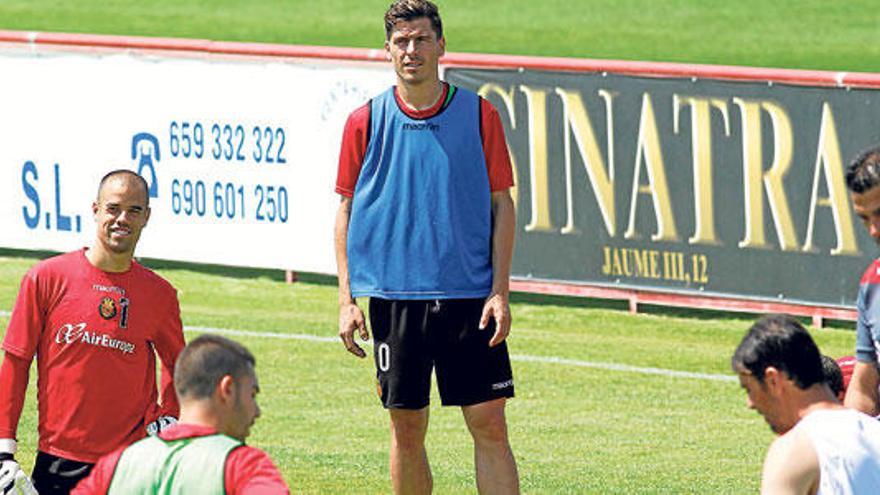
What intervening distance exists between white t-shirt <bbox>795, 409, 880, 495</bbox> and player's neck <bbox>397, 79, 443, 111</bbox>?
394cm

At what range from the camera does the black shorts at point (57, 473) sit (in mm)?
9453

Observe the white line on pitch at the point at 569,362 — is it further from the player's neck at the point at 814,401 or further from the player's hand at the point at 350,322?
the player's neck at the point at 814,401

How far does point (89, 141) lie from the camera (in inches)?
847

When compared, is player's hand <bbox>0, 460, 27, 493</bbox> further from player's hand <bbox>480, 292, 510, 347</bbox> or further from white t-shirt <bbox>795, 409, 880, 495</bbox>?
white t-shirt <bbox>795, 409, 880, 495</bbox>

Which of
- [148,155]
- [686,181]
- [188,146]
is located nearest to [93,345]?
[686,181]

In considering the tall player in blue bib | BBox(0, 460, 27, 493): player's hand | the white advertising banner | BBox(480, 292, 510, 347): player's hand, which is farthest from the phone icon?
BBox(0, 460, 27, 493): player's hand

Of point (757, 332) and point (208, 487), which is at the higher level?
point (757, 332)

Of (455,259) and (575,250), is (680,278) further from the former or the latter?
(455,259)

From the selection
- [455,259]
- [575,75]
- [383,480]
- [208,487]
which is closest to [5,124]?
[575,75]

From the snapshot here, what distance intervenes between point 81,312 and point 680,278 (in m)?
10.4

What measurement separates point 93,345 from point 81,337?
6 centimetres

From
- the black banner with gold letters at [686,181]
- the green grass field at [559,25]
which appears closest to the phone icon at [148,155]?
the black banner with gold letters at [686,181]

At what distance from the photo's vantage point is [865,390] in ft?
29.0

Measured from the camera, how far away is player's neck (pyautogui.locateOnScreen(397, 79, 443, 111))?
1048 centimetres
